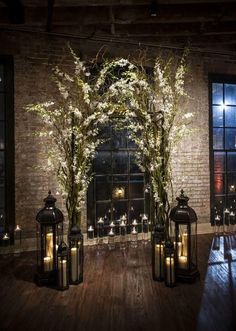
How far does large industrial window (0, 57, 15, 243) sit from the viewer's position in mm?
4930

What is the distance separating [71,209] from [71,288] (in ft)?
3.17

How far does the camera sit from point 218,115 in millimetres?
6203

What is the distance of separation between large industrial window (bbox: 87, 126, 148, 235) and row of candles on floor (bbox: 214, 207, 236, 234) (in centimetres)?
158

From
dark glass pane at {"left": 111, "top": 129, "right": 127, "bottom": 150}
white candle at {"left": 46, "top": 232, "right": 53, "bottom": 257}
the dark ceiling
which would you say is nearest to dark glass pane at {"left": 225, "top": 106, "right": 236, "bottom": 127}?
the dark ceiling

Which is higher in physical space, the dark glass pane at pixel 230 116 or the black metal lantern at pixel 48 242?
the dark glass pane at pixel 230 116

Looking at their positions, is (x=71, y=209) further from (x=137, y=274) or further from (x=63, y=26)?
(x=63, y=26)

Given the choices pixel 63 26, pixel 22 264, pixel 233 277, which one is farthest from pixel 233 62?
pixel 22 264

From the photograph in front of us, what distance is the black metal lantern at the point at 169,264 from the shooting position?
3527 millimetres

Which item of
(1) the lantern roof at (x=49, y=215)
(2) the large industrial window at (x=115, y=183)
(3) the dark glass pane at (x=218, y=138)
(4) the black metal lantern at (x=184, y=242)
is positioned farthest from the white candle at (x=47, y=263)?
(3) the dark glass pane at (x=218, y=138)

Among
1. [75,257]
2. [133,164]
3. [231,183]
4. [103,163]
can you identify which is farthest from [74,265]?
[231,183]

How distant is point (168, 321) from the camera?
284 centimetres

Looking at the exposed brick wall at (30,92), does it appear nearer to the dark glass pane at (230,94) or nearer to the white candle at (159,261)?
the white candle at (159,261)

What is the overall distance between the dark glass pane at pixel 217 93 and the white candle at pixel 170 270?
3.79 meters

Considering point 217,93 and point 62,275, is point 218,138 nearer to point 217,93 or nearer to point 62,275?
point 217,93
